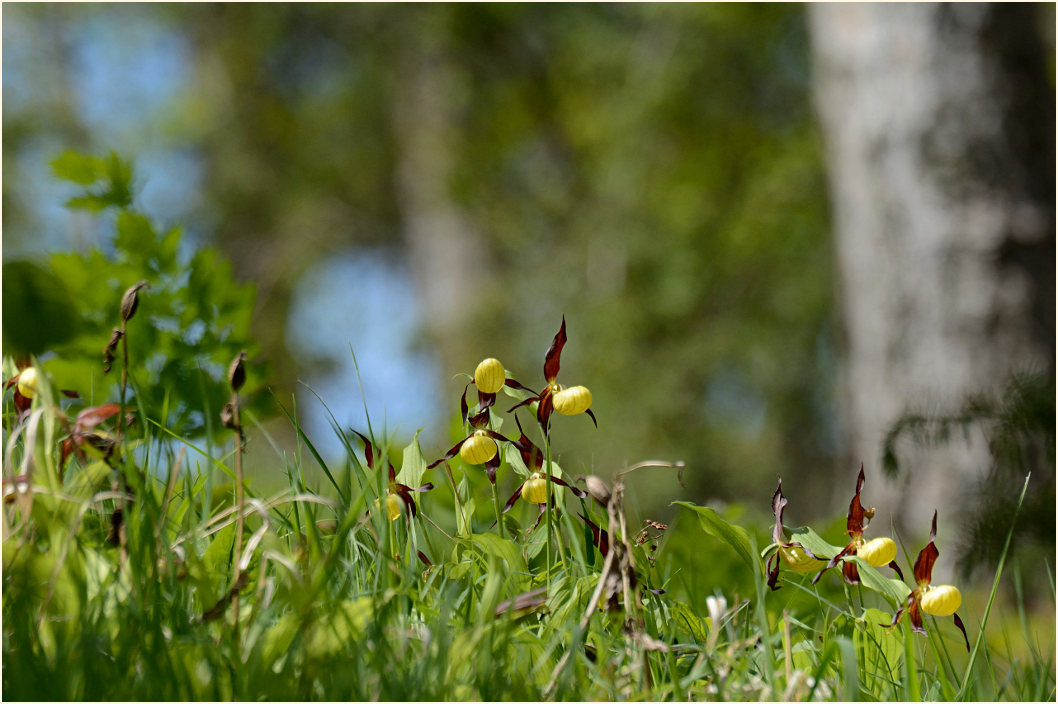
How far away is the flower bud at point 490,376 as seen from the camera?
0.88 m

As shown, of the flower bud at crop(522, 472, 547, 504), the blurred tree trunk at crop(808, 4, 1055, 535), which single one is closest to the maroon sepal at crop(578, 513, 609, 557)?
the flower bud at crop(522, 472, 547, 504)

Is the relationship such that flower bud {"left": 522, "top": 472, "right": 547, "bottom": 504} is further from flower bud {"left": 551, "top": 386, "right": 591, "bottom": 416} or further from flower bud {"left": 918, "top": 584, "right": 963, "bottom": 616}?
flower bud {"left": 918, "top": 584, "right": 963, "bottom": 616}

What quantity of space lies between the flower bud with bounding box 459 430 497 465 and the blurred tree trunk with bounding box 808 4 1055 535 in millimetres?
1993

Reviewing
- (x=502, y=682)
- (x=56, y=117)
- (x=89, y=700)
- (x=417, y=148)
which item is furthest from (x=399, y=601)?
(x=56, y=117)

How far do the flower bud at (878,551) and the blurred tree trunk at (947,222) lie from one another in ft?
5.99

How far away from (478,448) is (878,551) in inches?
16.5

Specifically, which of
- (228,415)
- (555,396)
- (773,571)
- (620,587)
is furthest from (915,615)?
(228,415)

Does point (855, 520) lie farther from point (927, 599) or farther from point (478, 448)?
point (478, 448)

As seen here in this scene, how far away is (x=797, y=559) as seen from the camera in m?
0.85

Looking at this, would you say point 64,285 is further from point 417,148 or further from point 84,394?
point 417,148

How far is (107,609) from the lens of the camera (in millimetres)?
719

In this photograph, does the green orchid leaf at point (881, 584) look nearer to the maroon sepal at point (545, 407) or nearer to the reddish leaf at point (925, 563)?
the reddish leaf at point (925, 563)

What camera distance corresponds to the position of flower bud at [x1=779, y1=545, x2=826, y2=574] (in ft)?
2.79

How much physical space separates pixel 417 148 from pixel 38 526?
775 cm
